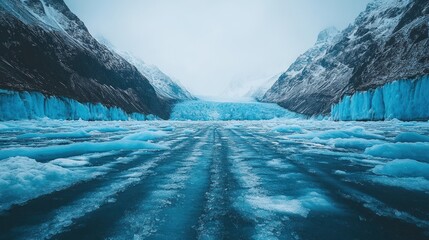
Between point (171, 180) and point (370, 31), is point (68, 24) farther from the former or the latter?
point (370, 31)

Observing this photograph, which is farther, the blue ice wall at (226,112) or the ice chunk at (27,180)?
the blue ice wall at (226,112)

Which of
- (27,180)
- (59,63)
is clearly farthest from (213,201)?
(59,63)

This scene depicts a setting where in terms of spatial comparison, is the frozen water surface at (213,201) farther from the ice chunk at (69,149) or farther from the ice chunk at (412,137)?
the ice chunk at (412,137)

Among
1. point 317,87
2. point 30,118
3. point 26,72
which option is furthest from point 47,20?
point 317,87

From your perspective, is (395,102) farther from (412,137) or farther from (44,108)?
(44,108)

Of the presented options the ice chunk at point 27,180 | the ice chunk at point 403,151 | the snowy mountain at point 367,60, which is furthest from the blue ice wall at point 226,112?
the ice chunk at point 27,180

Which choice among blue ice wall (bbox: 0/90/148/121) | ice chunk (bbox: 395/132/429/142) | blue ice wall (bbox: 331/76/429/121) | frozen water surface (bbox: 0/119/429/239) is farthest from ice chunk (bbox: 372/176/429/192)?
blue ice wall (bbox: 0/90/148/121)

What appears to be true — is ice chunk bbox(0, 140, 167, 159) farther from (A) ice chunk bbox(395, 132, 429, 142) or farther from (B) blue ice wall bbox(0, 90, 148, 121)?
(B) blue ice wall bbox(0, 90, 148, 121)
